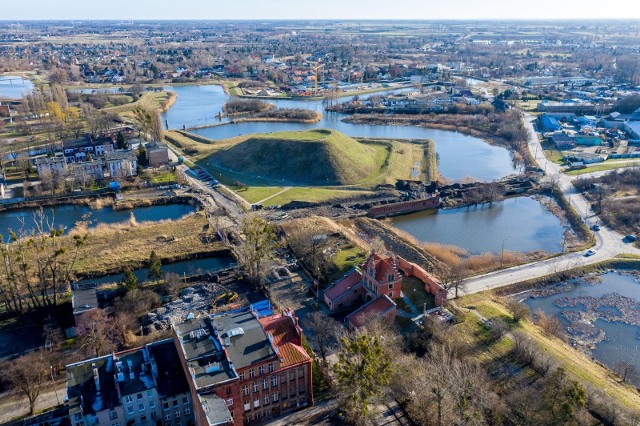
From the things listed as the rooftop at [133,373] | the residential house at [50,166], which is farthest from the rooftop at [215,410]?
the residential house at [50,166]

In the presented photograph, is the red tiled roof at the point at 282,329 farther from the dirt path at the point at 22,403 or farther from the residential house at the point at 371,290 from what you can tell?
the dirt path at the point at 22,403

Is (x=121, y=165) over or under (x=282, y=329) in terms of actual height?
under

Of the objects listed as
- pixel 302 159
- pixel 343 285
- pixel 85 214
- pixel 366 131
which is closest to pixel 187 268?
pixel 343 285

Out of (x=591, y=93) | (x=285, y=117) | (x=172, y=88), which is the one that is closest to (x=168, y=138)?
(x=285, y=117)

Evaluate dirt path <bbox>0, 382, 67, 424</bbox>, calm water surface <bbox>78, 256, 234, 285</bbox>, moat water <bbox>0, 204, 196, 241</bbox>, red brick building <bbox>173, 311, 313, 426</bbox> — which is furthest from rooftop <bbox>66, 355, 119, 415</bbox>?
moat water <bbox>0, 204, 196, 241</bbox>

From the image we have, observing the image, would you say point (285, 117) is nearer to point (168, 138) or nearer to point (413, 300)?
point (168, 138)

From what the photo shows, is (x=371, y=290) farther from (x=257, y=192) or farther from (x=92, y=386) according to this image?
(x=257, y=192)
